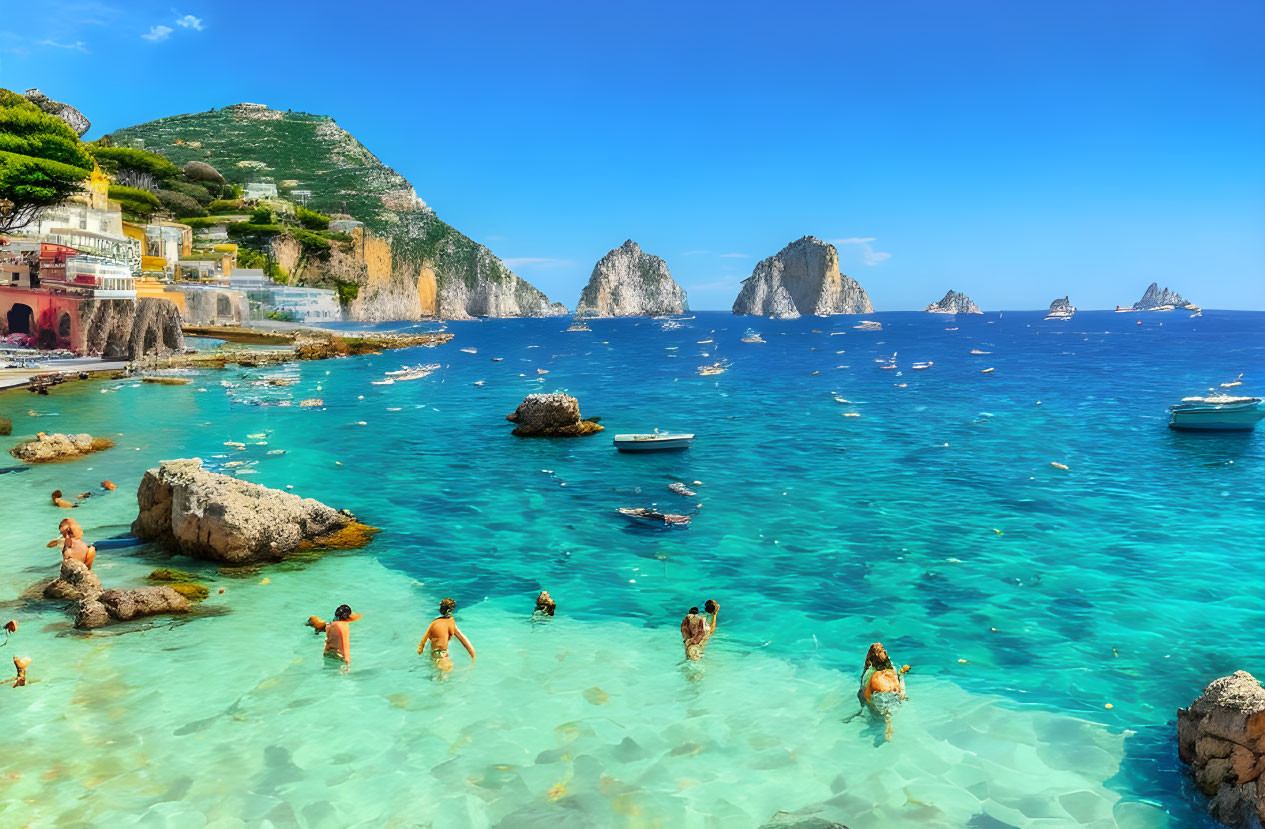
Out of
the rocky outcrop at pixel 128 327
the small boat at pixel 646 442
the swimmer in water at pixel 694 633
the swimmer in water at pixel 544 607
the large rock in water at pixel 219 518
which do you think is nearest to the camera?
the swimmer in water at pixel 694 633

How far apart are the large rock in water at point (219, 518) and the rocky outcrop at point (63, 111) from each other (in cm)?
12713

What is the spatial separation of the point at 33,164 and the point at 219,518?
65.0 metres

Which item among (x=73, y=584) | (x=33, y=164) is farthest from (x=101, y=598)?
(x=33, y=164)

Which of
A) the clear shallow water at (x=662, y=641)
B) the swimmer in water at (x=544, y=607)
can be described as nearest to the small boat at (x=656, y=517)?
the clear shallow water at (x=662, y=641)

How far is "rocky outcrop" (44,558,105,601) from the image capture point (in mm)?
17016

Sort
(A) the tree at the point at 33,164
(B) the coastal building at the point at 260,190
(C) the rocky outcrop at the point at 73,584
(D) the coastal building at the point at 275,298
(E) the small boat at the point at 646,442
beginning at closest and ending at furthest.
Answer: (C) the rocky outcrop at the point at 73,584 < (E) the small boat at the point at 646,442 < (A) the tree at the point at 33,164 < (D) the coastal building at the point at 275,298 < (B) the coastal building at the point at 260,190

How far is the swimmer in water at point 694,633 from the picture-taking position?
52.3 feet

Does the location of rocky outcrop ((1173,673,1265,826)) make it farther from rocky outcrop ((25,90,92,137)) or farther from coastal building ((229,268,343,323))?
rocky outcrop ((25,90,92,137))

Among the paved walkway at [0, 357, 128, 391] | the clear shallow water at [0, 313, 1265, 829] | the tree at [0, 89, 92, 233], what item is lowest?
the clear shallow water at [0, 313, 1265, 829]

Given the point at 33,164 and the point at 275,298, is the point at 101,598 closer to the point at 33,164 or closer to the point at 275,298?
the point at 33,164

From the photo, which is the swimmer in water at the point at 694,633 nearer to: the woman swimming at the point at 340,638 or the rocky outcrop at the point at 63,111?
the woman swimming at the point at 340,638

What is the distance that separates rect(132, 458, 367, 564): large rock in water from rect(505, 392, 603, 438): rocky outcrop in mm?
19436

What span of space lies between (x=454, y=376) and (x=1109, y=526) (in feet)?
199

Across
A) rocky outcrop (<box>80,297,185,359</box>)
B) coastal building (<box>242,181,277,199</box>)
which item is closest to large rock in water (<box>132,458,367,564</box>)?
rocky outcrop (<box>80,297,185,359</box>)
